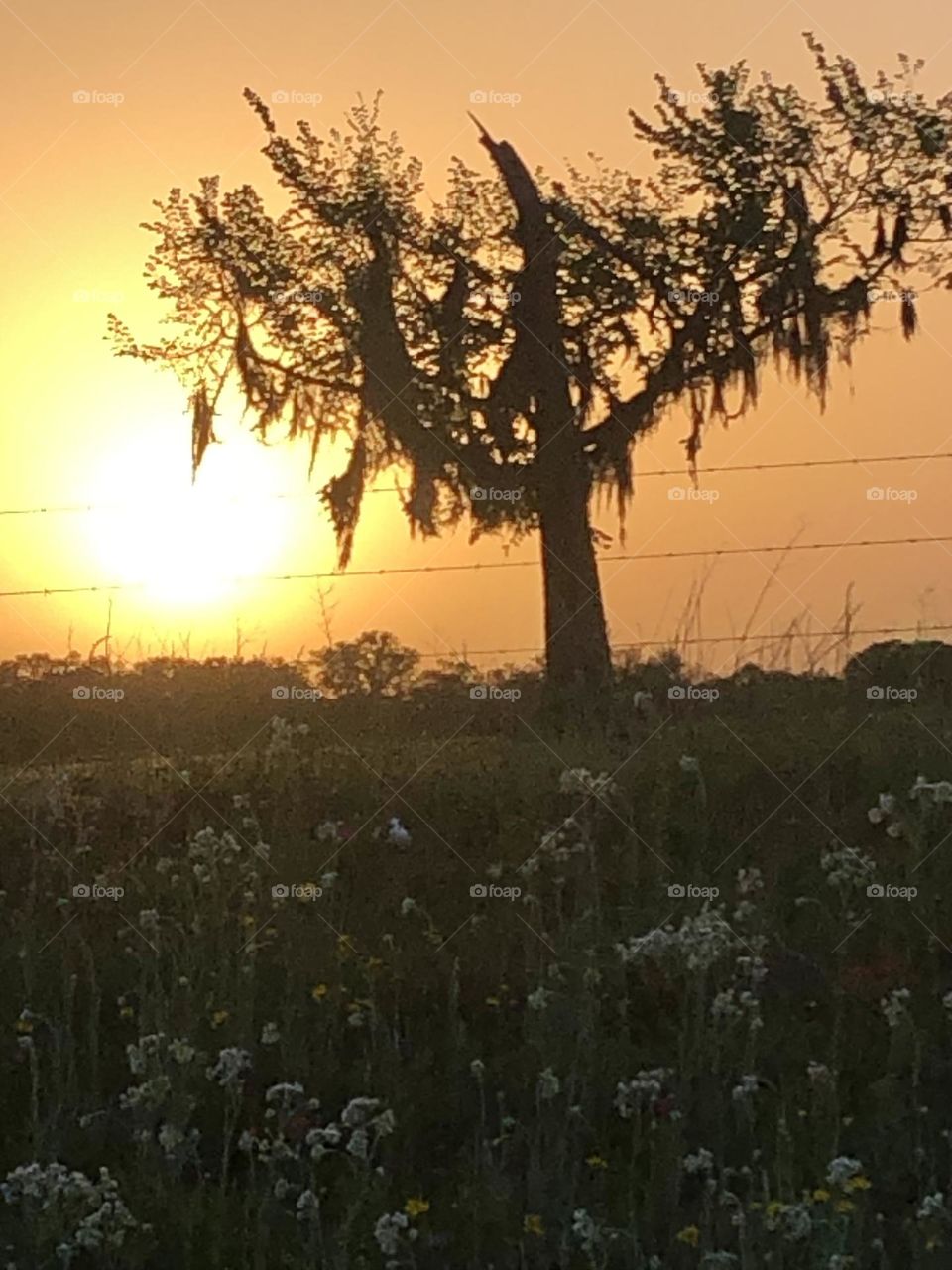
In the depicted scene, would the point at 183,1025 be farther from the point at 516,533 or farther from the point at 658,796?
the point at 516,533

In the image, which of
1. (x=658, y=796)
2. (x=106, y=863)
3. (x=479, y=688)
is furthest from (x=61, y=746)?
(x=658, y=796)

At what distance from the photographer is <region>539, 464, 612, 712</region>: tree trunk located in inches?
963

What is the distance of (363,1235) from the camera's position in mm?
7035

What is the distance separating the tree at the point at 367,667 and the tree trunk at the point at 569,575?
2.03 meters

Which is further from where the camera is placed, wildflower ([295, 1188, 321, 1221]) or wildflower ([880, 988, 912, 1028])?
wildflower ([880, 988, 912, 1028])

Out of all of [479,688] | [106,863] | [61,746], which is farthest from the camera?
[479,688]

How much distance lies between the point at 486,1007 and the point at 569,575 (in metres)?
15.7

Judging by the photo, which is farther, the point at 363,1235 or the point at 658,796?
the point at 658,796

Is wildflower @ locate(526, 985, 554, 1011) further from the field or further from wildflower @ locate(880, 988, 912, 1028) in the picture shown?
wildflower @ locate(880, 988, 912, 1028)

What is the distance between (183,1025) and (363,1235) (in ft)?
7.46

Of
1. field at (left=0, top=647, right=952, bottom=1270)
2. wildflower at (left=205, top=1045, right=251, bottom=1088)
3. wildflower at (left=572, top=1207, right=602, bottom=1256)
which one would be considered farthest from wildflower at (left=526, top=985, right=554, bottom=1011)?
wildflower at (left=572, top=1207, right=602, bottom=1256)

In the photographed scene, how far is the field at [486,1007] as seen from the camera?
713 centimetres

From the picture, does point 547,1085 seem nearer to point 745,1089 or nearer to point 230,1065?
point 745,1089

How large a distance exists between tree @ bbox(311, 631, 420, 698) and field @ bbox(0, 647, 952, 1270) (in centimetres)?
693
